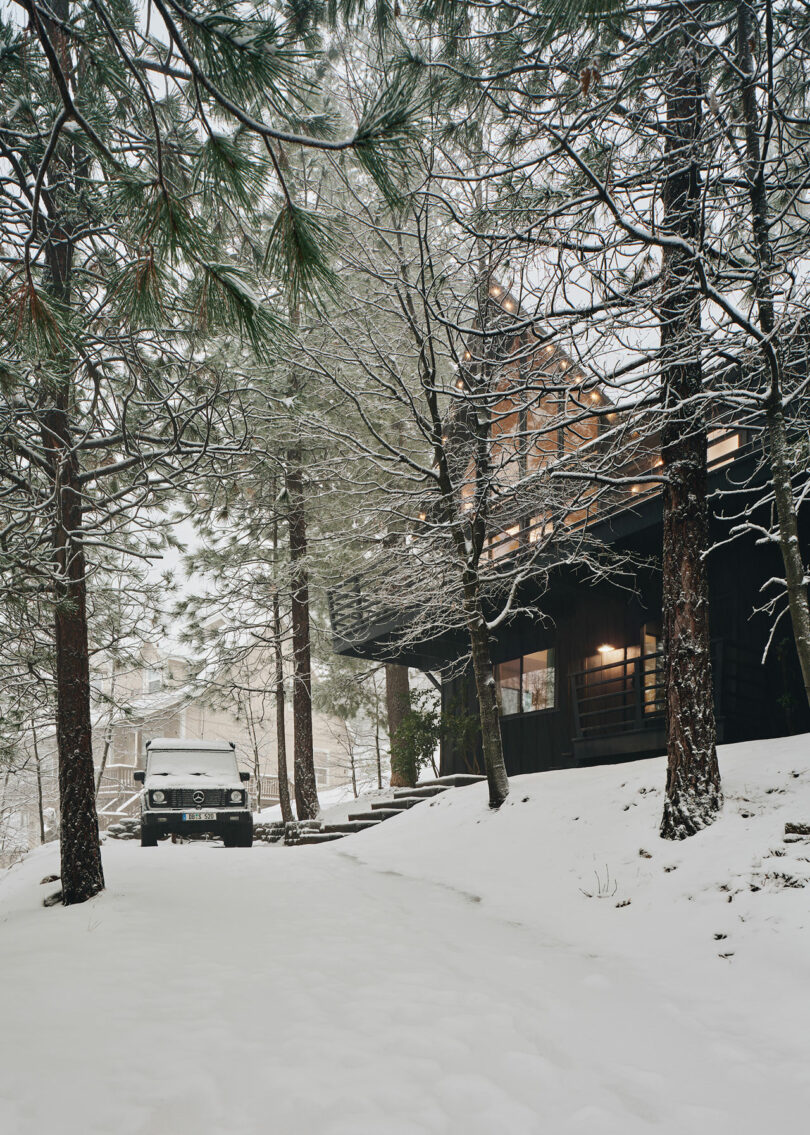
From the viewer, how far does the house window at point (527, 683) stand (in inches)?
610

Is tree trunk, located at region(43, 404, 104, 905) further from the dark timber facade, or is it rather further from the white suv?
the dark timber facade

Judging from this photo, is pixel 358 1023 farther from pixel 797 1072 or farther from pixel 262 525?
pixel 262 525

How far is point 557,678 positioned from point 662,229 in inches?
411

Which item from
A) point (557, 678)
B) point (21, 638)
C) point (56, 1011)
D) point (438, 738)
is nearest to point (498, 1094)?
point (56, 1011)

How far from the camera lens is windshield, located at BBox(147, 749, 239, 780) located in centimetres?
1395

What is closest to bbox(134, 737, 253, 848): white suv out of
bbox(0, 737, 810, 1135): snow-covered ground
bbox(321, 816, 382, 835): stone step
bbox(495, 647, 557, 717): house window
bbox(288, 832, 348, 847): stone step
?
bbox(288, 832, 348, 847): stone step

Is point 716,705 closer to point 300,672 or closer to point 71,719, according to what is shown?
point 71,719

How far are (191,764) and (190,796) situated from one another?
32.4 inches

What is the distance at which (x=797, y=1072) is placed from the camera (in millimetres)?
3275

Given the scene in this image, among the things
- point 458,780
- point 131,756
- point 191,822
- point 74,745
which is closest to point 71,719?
point 74,745

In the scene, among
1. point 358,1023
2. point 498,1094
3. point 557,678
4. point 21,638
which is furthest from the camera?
point 557,678

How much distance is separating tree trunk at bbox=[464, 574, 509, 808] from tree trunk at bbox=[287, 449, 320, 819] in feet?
21.3

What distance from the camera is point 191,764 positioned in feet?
46.8

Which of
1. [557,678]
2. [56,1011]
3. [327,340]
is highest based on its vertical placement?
[327,340]
